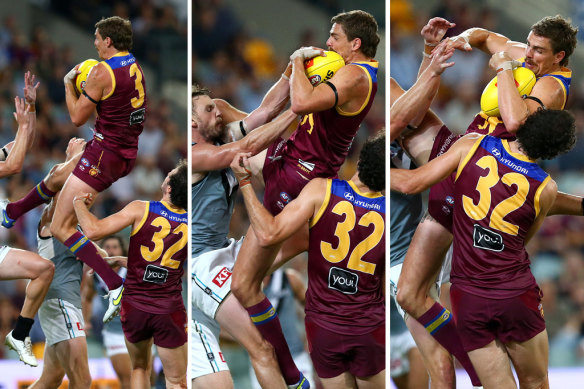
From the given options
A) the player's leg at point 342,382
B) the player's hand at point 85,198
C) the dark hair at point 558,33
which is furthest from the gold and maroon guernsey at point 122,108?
the dark hair at point 558,33

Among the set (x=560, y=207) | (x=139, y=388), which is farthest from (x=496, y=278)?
(x=139, y=388)

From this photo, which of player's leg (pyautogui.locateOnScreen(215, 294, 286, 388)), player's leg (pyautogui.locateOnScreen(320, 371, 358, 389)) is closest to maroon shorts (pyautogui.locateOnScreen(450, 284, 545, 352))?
player's leg (pyautogui.locateOnScreen(320, 371, 358, 389))

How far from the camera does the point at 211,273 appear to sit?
382 centimetres

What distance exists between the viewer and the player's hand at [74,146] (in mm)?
4195

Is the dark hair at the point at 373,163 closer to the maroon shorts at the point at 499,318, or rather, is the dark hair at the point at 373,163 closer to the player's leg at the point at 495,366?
the maroon shorts at the point at 499,318

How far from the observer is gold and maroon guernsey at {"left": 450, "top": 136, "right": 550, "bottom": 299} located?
326cm

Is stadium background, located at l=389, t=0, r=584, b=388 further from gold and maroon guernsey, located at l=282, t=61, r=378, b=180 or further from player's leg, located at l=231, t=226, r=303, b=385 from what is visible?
player's leg, located at l=231, t=226, r=303, b=385

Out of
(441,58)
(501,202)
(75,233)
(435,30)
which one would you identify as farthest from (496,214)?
(75,233)

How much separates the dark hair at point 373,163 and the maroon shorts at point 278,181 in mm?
292

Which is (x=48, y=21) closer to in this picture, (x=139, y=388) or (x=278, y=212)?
(x=278, y=212)

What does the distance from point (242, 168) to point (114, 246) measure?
1.08 m

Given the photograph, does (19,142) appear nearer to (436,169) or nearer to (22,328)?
(22,328)

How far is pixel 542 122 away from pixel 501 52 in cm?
44

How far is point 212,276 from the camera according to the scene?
3.81 m
